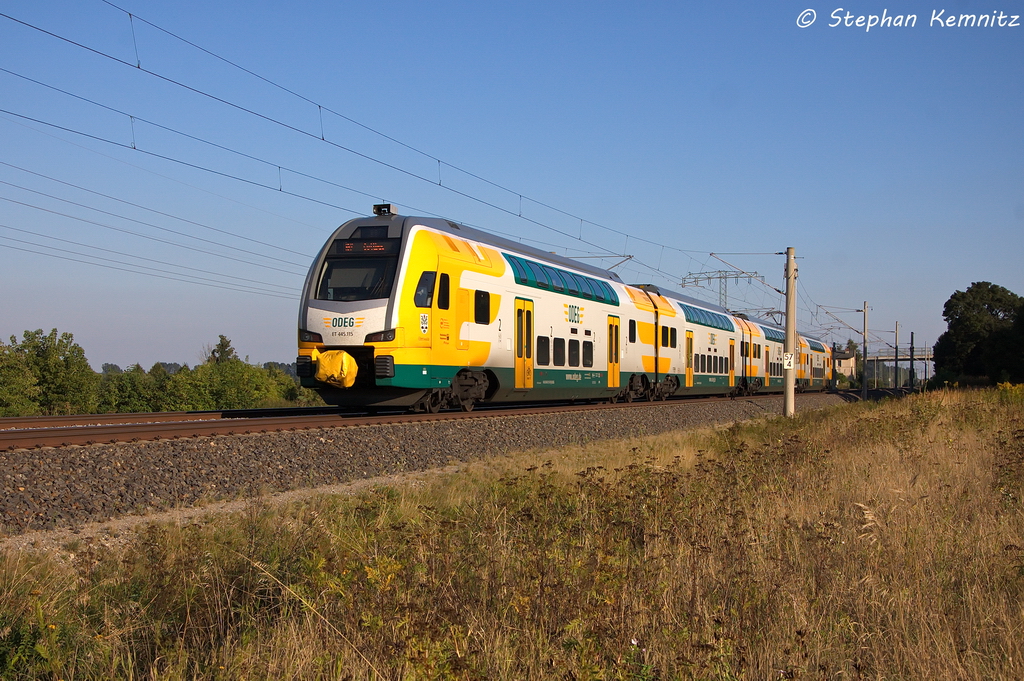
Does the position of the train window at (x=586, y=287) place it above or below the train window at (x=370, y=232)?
below

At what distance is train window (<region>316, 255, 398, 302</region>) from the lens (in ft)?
50.8

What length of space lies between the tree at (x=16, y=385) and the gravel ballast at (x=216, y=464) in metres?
34.2

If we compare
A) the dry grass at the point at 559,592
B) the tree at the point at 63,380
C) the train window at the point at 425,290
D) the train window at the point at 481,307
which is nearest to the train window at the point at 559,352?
the train window at the point at 481,307

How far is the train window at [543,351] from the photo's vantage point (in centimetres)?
Answer: 1991

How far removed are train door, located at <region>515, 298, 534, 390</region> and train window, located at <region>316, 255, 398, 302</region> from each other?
4118mm

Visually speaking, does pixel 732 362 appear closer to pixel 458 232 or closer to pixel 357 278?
pixel 458 232

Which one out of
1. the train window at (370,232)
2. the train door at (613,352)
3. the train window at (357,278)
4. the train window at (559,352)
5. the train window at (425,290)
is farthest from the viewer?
the train door at (613,352)

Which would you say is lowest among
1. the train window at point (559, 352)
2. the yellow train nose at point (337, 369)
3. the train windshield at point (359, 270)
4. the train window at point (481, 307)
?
the yellow train nose at point (337, 369)

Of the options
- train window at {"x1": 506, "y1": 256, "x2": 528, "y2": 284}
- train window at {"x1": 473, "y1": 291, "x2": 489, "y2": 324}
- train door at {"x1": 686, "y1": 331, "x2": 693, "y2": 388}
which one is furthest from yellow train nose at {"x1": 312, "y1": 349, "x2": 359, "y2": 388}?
train door at {"x1": 686, "y1": 331, "x2": 693, "y2": 388}

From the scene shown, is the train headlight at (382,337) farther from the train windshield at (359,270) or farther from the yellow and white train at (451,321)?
the train windshield at (359,270)

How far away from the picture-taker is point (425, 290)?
51.9ft

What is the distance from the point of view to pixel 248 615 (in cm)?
455

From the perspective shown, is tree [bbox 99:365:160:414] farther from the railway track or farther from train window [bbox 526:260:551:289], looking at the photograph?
the railway track

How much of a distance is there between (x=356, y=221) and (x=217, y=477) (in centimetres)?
863
